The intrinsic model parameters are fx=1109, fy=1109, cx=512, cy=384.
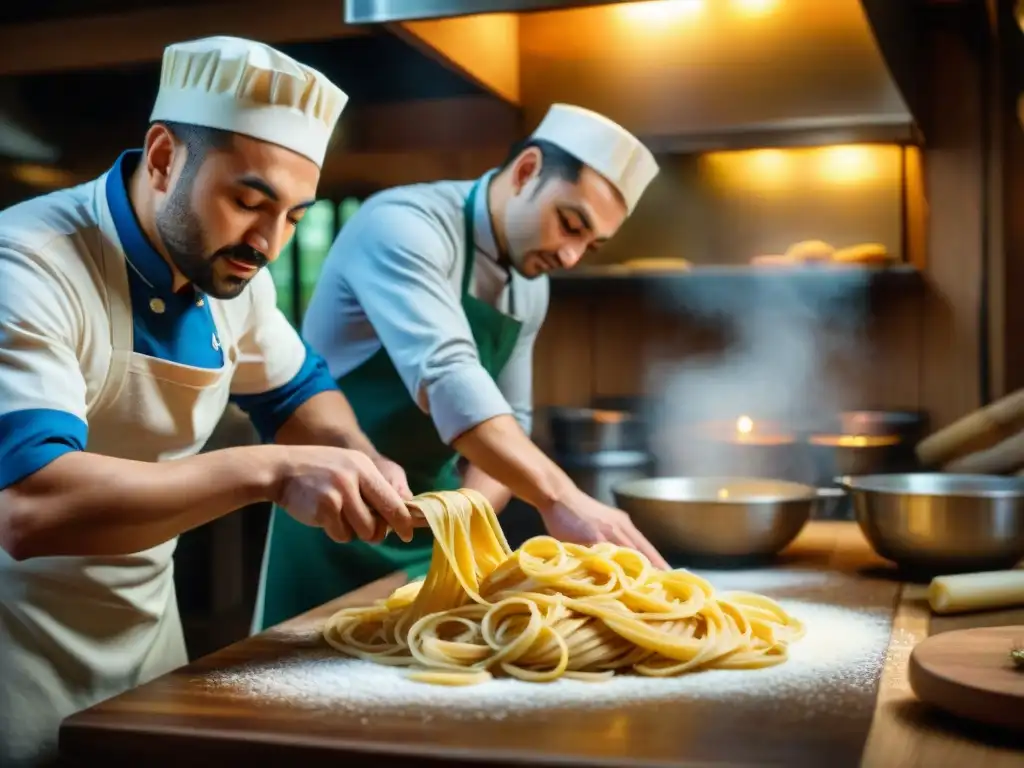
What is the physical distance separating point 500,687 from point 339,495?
29cm

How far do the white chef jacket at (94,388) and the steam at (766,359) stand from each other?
2.05m

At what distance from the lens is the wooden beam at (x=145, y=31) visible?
5.92 feet

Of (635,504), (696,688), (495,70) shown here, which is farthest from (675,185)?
(696,688)

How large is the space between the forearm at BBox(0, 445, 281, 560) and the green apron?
2.86 feet

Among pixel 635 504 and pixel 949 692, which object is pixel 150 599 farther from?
pixel 949 692

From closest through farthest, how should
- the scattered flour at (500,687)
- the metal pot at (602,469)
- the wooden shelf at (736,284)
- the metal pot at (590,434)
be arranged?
the scattered flour at (500,687) < the metal pot at (602,469) < the metal pot at (590,434) < the wooden shelf at (736,284)

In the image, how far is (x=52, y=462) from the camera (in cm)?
120

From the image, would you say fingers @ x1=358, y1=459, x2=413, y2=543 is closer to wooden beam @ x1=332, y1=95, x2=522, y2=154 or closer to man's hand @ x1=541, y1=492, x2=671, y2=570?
man's hand @ x1=541, y1=492, x2=671, y2=570

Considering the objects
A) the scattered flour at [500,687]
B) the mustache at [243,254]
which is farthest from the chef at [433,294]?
the scattered flour at [500,687]

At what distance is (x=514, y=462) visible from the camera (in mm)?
1900

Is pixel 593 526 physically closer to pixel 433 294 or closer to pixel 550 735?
pixel 433 294

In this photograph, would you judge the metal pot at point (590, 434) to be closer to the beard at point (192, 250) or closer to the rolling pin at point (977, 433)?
the rolling pin at point (977, 433)

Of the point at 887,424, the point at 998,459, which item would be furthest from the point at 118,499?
the point at 887,424

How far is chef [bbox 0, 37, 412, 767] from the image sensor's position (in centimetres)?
127
